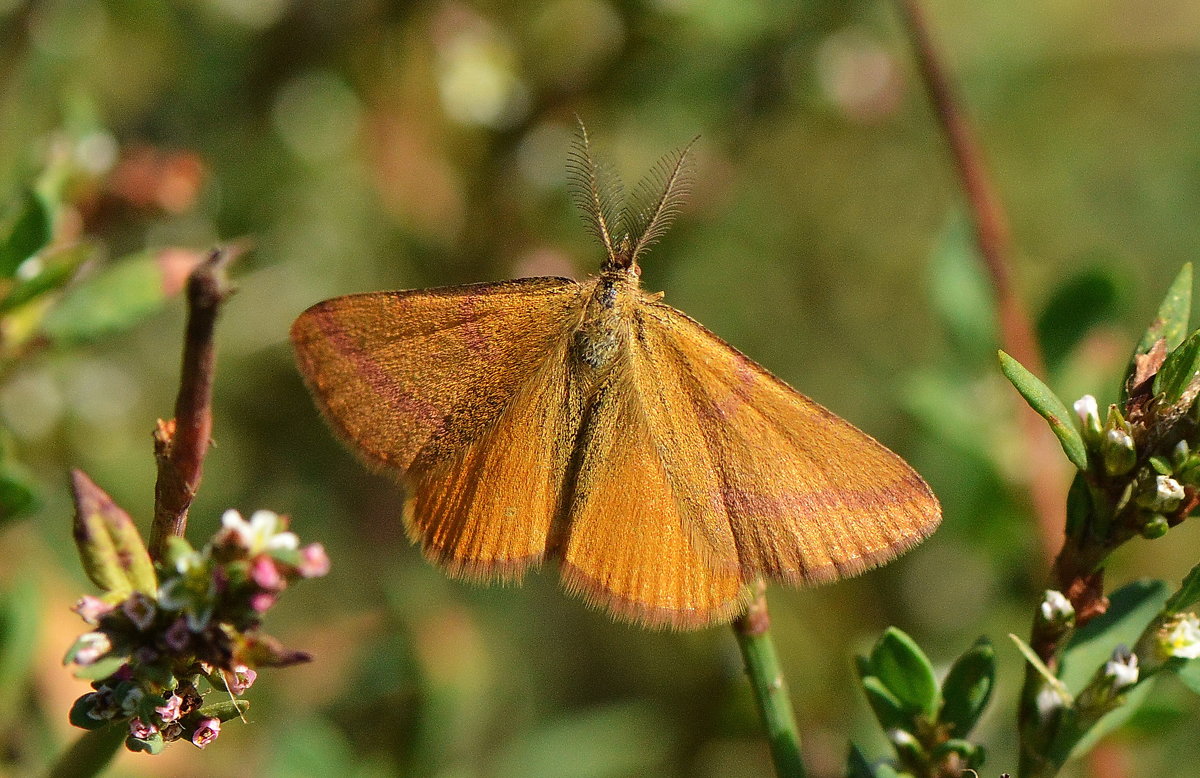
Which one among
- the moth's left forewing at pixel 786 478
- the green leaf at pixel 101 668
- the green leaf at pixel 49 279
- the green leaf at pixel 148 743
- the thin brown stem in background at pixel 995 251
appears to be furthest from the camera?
the thin brown stem in background at pixel 995 251

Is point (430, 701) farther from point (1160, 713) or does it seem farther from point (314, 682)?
point (1160, 713)

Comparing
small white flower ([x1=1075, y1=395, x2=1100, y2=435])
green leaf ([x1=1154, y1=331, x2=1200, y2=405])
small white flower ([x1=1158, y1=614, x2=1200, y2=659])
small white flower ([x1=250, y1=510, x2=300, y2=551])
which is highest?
green leaf ([x1=1154, y1=331, x2=1200, y2=405])

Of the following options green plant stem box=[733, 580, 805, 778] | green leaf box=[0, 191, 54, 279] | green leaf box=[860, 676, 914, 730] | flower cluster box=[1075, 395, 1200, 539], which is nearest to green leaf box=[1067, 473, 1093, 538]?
flower cluster box=[1075, 395, 1200, 539]

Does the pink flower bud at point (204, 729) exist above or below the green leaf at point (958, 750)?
above

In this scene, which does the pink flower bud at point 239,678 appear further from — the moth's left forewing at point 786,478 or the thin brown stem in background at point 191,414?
the moth's left forewing at point 786,478

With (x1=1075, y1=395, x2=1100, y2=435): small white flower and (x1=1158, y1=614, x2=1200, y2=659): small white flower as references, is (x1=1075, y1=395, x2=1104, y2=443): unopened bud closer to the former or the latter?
(x1=1075, y1=395, x2=1100, y2=435): small white flower

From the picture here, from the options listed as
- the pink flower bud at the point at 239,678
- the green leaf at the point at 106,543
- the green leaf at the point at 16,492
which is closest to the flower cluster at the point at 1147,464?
the pink flower bud at the point at 239,678
